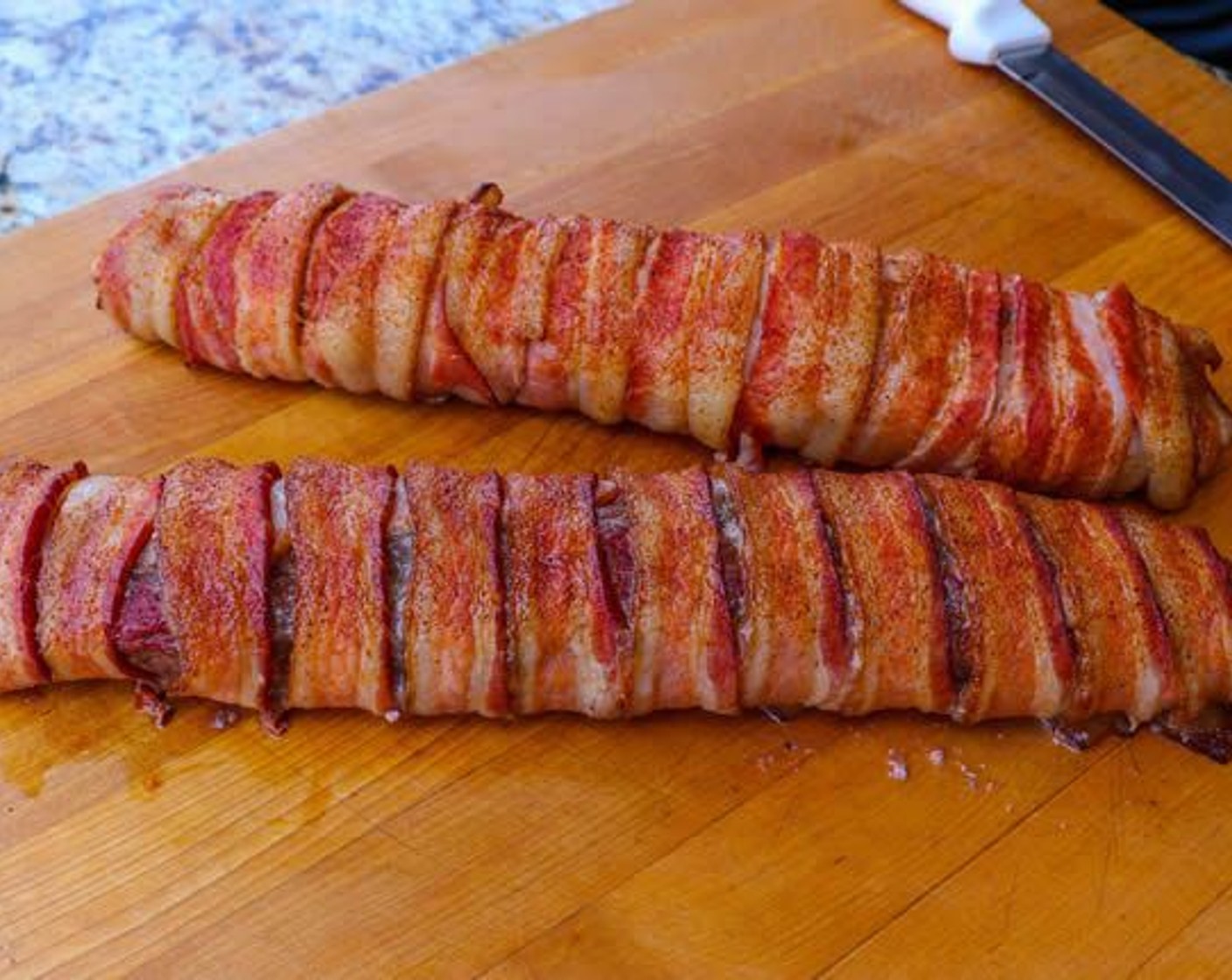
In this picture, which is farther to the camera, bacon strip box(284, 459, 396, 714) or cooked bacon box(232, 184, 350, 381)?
cooked bacon box(232, 184, 350, 381)

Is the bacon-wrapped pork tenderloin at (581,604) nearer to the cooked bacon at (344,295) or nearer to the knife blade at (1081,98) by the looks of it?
the cooked bacon at (344,295)

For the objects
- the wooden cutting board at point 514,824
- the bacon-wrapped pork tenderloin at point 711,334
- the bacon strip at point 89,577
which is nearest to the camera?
the wooden cutting board at point 514,824

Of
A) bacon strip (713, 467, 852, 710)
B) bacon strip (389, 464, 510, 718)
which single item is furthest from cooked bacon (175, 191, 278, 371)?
bacon strip (713, 467, 852, 710)

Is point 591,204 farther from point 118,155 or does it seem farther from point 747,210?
point 118,155

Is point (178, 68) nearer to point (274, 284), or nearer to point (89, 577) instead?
point (274, 284)

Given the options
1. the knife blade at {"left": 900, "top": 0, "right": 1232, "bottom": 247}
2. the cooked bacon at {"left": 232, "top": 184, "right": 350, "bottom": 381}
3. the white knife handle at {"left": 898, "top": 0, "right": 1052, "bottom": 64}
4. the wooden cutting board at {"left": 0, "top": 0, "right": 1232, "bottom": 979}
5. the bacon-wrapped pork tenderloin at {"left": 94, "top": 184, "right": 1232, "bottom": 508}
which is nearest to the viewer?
the wooden cutting board at {"left": 0, "top": 0, "right": 1232, "bottom": 979}

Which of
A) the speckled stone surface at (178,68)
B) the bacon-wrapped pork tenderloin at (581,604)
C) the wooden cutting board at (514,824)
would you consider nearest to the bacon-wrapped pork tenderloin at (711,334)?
the wooden cutting board at (514,824)

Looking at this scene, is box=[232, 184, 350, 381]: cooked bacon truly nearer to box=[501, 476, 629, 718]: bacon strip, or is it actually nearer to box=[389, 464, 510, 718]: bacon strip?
box=[389, 464, 510, 718]: bacon strip
